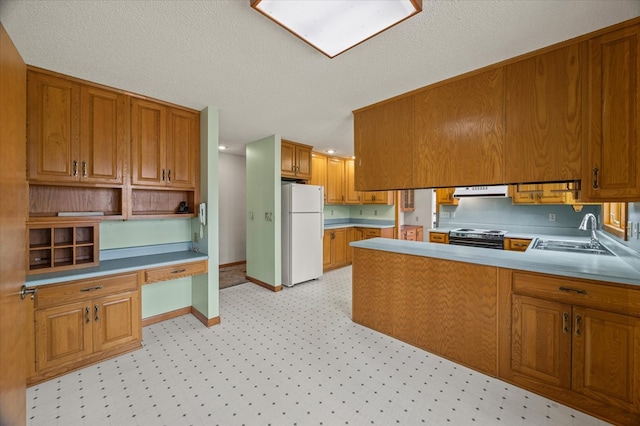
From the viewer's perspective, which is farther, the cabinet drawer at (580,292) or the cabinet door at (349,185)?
the cabinet door at (349,185)

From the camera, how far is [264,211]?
13.3 feet

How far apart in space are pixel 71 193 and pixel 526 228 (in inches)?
235

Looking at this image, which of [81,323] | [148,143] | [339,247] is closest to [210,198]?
[148,143]

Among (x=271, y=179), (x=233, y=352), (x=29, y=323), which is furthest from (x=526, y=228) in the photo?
(x=29, y=323)

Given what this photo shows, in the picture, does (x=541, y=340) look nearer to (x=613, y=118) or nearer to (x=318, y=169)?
(x=613, y=118)

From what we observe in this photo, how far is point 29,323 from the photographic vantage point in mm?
1821

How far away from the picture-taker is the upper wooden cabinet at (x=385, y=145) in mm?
2531

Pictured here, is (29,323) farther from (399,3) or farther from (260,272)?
(399,3)

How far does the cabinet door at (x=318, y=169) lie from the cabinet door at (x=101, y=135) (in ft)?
9.95

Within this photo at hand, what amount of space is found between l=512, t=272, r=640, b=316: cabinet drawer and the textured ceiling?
1.61 metres

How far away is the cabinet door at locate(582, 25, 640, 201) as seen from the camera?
1.52 metres

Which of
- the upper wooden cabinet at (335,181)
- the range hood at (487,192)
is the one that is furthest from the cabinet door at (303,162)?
the range hood at (487,192)

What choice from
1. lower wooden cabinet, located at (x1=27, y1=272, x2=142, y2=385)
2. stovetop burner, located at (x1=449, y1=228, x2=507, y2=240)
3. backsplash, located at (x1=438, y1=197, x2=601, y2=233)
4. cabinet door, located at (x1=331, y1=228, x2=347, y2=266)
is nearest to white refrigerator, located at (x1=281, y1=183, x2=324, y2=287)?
cabinet door, located at (x1=331, y1=228, x2=347, y2=266)

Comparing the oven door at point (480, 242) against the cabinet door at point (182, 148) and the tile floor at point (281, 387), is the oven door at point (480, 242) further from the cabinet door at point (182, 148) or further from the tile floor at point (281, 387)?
the cabinet door at point (182, 148)
